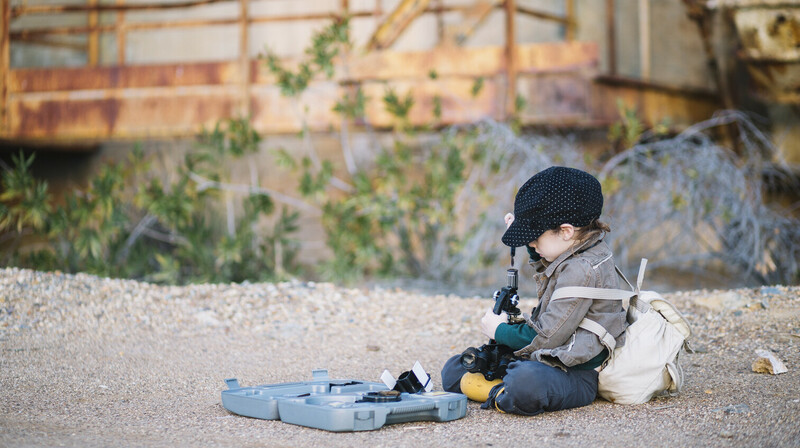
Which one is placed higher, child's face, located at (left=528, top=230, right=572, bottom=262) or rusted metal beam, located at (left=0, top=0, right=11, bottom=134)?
rusted metal beam, located at (left=0, top=0, right=11, bottom=134)

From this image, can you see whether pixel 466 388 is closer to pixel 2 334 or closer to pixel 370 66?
pixel 2 334

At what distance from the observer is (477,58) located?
23.5 feet

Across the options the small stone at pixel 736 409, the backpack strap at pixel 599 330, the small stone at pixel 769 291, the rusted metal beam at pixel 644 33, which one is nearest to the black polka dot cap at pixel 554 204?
the backpack strap at pixel 599 330

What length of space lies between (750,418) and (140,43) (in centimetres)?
913

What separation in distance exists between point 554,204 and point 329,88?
4796mm

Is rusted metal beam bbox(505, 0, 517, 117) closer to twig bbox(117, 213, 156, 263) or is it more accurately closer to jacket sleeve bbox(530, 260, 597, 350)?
twig bbox(117, 213, 156, 263)

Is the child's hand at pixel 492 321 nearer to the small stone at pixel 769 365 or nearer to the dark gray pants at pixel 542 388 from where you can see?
the dark gray pants at pixel 542 388

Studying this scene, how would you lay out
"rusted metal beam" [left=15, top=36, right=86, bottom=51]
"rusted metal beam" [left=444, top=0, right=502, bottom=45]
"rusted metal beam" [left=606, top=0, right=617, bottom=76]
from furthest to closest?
"rusted metal beam" [left=606, top=0, right=617, bottom=76]
"rusted metal beam" [left=15, top=36, right=86, bottom=51]
"rusted metal beam" [left=444, top=0, right=502, bottom=45]

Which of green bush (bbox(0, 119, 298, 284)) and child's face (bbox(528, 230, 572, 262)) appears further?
green bush (bbox(0, 119, 298, 284))

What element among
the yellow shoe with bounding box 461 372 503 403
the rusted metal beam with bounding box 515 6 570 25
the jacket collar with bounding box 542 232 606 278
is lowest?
the yellow shoe with bounding box 461 372 503 403

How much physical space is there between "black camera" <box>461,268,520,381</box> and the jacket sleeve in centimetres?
13

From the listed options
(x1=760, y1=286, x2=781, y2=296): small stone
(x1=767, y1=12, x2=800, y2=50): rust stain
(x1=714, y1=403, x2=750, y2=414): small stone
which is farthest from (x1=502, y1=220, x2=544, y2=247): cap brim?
(x1=767, y1=12, x2=800, y2=50): rust stain

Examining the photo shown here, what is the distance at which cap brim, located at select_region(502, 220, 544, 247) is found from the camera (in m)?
2.92

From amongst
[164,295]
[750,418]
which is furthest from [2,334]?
[750,418]
